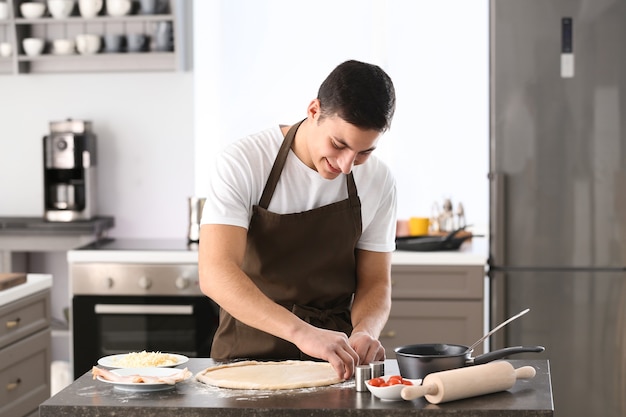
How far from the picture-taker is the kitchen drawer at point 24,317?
3.30m

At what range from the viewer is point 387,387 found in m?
1.92

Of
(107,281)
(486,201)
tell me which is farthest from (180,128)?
(486,201)

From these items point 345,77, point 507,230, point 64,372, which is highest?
point 345,77

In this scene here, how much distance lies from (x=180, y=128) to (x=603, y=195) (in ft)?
7.38

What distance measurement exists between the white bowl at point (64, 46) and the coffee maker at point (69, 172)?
346 millimetres

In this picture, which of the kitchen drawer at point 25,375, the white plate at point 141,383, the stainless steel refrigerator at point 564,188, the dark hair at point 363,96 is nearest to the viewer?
the white plate at point 141,383

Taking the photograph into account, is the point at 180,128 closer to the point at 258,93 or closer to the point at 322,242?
the point at 258,93

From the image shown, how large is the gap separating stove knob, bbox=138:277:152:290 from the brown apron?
1.72 metres

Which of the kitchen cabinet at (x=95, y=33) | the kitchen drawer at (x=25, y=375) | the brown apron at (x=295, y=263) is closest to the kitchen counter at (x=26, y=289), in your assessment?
the kitchen drawer at (x=25, y=375)

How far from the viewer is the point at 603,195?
4.00 metres

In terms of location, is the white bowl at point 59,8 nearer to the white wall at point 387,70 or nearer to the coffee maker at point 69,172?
the coffee maker at point 69,172

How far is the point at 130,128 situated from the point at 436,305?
6.64 feet

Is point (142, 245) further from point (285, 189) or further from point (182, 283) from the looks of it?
point (285, 189)

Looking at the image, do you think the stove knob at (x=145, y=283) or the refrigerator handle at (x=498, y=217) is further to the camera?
the stove knob at (x=145, y=283)
